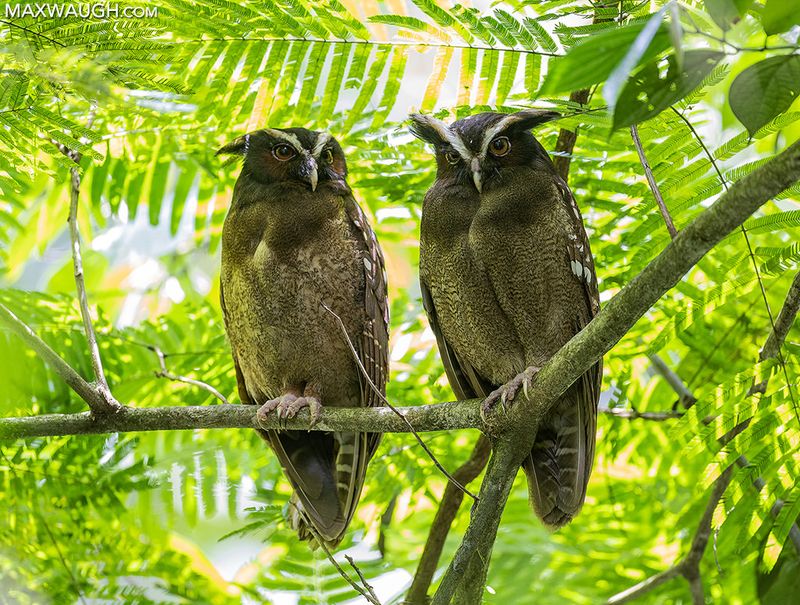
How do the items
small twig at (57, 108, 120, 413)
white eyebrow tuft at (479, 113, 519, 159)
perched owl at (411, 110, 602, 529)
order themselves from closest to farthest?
small twig at (57, 108, 120, 413), white eyebrow tuft at (479, 113, 519, 159), perched owl at (411, 110, 602, 529)

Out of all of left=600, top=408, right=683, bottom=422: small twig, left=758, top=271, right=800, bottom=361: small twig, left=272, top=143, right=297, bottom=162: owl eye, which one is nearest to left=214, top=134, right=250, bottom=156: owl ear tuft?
left=272, top=143, right=297, bottom=162: owl eye

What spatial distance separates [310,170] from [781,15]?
3198mm

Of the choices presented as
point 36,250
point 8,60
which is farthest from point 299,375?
point 36,250

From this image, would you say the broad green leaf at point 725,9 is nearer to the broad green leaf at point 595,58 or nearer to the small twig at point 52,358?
the broad green leaf at point 595,58

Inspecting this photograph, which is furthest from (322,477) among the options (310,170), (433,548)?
(310,170)

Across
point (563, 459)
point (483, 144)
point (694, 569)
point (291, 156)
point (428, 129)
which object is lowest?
point (694, 569)

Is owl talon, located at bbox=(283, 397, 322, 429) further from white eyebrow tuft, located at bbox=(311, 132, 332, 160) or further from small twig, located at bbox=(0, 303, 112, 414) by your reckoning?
white eyebrow tuft, located at bbox=(311, 132, 332, 160)

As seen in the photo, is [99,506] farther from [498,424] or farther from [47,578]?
[498,424]

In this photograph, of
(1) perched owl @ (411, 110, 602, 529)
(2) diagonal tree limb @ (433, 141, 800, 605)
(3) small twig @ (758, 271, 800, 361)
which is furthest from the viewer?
(1) perched owl @ (411, 110, 602, 529)

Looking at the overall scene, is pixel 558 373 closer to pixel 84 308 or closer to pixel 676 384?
pixel 676 384

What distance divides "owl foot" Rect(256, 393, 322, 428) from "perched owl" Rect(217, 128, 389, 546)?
13cm

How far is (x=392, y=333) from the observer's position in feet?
18.0

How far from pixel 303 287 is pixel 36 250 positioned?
297 centimetres

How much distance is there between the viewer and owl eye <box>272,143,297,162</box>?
483 centimetres
